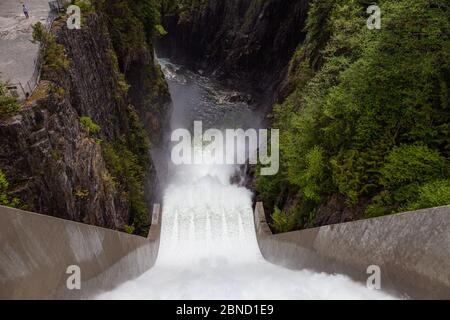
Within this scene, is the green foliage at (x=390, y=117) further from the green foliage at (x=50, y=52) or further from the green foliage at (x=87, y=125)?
the green foliage at (x=50, y=52)

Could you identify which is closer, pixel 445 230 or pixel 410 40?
pixel 445 230

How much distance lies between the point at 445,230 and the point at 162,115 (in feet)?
84.2

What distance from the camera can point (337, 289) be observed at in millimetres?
7324

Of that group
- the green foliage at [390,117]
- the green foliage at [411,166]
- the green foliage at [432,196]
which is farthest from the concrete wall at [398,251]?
the green foliage at [411,166]

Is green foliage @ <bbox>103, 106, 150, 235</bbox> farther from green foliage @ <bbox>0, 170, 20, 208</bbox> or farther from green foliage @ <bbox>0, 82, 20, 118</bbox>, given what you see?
green foliage @ <bbox>0, 170, 20, 208</bbox>

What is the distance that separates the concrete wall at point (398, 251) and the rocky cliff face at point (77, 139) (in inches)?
299

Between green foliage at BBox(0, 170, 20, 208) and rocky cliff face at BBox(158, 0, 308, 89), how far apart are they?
30680 millimetres

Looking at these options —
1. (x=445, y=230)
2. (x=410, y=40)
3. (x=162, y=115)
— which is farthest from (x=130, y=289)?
(x=162, y=115)

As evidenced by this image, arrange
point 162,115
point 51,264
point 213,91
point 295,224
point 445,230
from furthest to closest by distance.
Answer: point 213,91 < point 162,115 < point 295,224 < point 51,264 < point 445,230

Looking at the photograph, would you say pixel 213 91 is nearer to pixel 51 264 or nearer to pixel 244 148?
pixel 244 148

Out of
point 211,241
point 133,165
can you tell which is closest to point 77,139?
point 133,165

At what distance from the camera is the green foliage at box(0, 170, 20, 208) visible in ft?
25.3

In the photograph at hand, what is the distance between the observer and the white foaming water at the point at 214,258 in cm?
752

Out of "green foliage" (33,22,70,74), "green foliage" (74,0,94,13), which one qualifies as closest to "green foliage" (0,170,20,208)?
"green foliage" (33,22,70,74)
